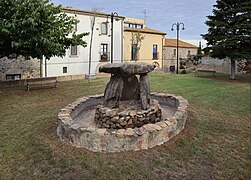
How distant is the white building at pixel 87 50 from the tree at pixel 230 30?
31.0 ft

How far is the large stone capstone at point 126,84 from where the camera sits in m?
5.50

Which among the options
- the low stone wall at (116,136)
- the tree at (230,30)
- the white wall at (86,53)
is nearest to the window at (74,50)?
the white wall at (86,53)

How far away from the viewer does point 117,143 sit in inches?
174

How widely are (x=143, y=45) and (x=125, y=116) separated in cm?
2153

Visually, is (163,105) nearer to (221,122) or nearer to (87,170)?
(221,122)

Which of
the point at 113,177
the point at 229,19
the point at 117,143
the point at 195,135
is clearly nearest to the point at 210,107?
the point at 195,135

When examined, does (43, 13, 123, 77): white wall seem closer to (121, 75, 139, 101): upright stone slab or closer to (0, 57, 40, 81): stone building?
(0, 57, 40, 81): stone building

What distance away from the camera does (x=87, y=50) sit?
829 inches

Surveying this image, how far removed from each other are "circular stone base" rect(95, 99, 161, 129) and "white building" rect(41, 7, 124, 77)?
14.4 meters

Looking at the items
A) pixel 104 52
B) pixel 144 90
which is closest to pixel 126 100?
pixel 144 90

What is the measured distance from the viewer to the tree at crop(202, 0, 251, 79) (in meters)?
14.7

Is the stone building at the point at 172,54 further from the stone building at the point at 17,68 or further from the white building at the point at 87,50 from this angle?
the stone building at the point at 17,68

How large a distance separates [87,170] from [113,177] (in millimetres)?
508

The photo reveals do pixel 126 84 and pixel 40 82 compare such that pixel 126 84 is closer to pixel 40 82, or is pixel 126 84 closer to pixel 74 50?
pixel 40 82
